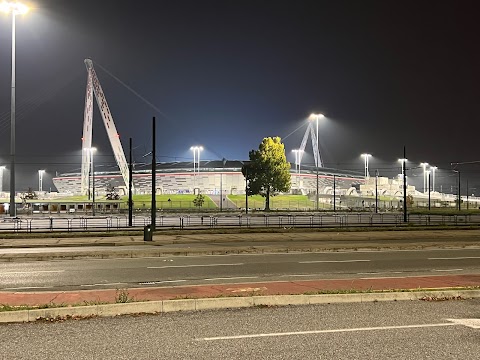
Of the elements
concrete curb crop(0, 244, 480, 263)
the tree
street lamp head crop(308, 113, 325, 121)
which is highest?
street lamp head crop(308, 113, 325, 121)

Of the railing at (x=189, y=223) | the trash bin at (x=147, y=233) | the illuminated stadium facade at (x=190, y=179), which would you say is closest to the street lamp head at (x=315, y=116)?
the railing at (x=189, y=223)

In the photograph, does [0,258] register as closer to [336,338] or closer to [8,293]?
[8,293]

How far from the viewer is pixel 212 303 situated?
9.07 meters

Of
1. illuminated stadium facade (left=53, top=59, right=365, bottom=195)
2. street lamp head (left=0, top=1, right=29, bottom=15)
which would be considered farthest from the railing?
illuminated stadium facade (left=53, top=59, right=365, bottom=195)

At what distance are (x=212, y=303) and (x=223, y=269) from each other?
6.08 m

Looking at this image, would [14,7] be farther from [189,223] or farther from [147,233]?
[147,233]

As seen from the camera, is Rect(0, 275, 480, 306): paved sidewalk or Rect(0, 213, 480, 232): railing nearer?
Rect(0, 275, 480, 306): paved sidewalk

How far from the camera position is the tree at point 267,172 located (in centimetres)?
7056

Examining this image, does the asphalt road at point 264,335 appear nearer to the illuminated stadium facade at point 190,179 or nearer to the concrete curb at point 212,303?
the concrete curb at point 212,303

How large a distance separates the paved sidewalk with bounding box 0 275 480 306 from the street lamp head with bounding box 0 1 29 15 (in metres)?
35.9

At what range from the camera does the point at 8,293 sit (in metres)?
10.7

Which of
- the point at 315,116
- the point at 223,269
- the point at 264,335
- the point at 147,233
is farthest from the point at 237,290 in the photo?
the point at 315,116

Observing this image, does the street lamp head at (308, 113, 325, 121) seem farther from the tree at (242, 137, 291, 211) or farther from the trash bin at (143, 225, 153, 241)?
the trash bin at (143, 225, 153, 241)

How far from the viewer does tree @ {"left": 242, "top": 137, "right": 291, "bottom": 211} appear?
70562 mm
